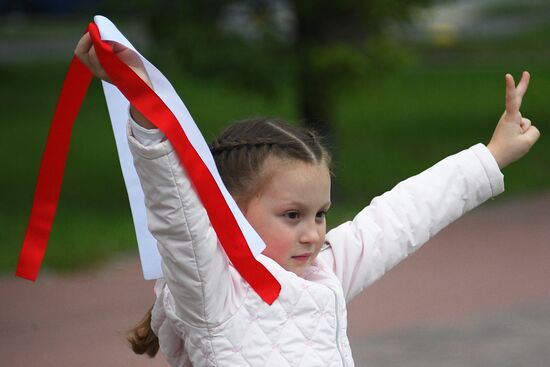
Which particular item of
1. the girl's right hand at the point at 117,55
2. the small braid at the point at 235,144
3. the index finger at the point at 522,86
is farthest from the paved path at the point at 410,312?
the girl's right hand at the point at 117,55

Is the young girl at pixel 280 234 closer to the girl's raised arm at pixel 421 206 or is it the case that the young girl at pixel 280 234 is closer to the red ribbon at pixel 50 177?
the girl's raised arm at pixel 421 206

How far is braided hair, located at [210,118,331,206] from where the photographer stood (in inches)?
101

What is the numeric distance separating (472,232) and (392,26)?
2275 mm

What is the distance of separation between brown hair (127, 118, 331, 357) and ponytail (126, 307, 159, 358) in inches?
1.5

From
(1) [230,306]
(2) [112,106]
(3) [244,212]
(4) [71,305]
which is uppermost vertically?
(2) [112,106]

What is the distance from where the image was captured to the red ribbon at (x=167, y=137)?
7.26 ft

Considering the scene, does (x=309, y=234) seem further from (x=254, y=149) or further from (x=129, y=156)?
(x=129, y=156)

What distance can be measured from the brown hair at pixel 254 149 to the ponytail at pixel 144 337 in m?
0.04

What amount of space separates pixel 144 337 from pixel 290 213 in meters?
0.53

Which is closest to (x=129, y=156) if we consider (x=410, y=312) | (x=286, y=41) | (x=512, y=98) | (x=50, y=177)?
(x=50, y=177)

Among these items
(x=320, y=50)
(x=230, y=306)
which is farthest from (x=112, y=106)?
(x=320, y=50)

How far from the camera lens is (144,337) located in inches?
110

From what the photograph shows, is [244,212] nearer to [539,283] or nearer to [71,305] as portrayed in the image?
[71,305]

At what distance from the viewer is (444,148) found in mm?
12539
